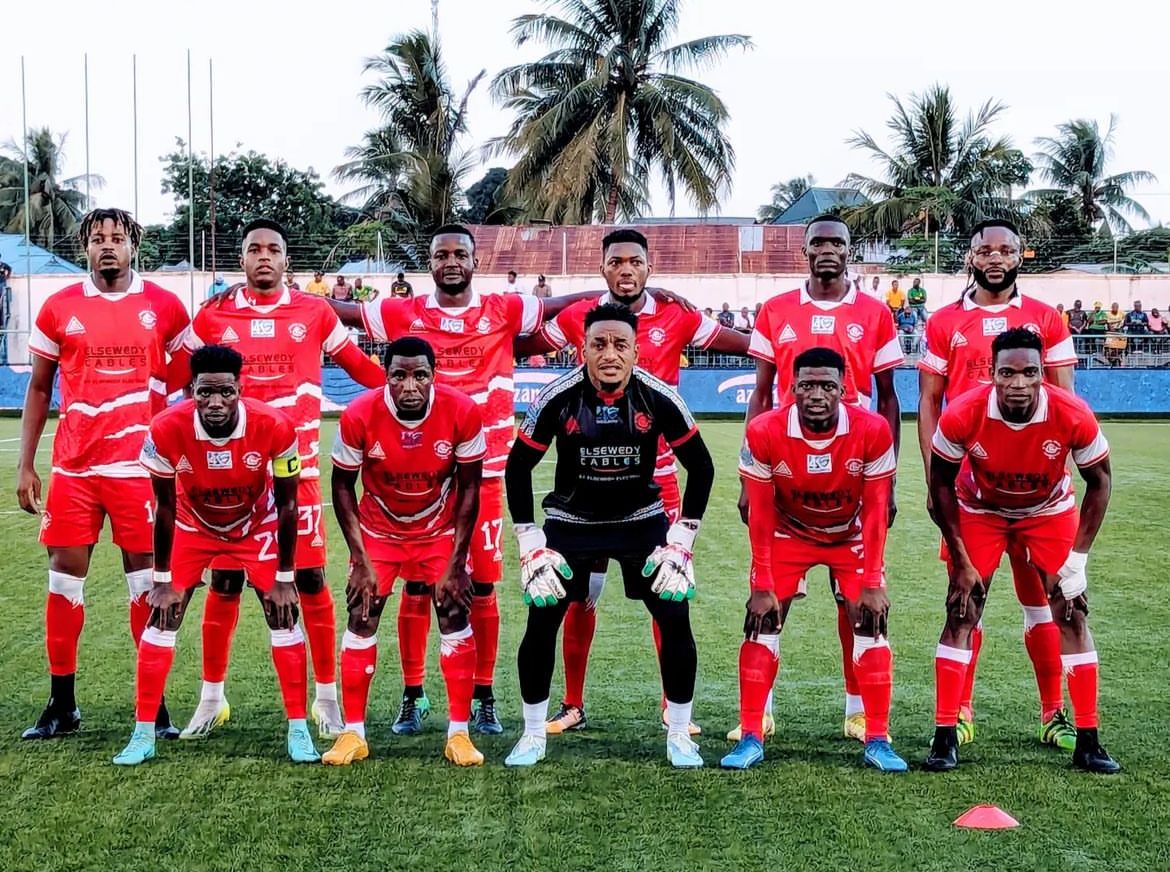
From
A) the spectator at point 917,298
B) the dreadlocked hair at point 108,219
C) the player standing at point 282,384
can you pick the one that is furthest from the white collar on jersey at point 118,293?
the spectator at point 917,298

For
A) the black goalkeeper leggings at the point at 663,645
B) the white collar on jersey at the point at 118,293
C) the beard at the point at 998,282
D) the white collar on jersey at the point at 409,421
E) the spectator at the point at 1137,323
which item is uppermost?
the spectator at the point at 1137,323

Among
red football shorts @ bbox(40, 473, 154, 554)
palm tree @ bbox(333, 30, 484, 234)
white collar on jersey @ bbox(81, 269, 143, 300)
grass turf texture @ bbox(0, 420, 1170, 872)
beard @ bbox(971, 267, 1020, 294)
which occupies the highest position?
palm tree @ bbox(333, 30, 484, 234)

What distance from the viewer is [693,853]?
4.35 metres

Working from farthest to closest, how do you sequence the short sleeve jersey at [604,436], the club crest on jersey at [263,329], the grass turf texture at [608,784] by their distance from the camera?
the club crest on jersey at [263,329] < the short sleeve jersey at [604,436] < the grass turf texture at [608,784]

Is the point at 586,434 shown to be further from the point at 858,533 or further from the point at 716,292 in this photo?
the point at 716,292

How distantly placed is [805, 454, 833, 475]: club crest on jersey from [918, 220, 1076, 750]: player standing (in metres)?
0.59

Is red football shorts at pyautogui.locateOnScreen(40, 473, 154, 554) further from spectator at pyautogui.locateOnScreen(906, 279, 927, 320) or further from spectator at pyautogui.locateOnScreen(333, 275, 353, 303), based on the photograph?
spectator at pyautogui.locateOnScreen(906, 279, 927, 320)

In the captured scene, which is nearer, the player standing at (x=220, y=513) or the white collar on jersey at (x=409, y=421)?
the player standing at (x=220, y=513)

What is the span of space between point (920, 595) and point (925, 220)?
93.6 ft

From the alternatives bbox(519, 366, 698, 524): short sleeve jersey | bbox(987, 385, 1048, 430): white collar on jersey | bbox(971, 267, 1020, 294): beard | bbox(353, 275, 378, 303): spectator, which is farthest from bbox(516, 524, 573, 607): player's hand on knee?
bbox(353, 275, 378, 303): spectator

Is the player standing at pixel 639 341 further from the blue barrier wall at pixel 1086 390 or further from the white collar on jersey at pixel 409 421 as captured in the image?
the blue barrier wall at pixel 1086 390

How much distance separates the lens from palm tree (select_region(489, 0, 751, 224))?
32.4 metres

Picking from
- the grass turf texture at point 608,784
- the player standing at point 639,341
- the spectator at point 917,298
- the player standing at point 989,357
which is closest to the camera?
the grass turf texture at point 608,784

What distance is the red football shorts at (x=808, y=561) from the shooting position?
568cm
